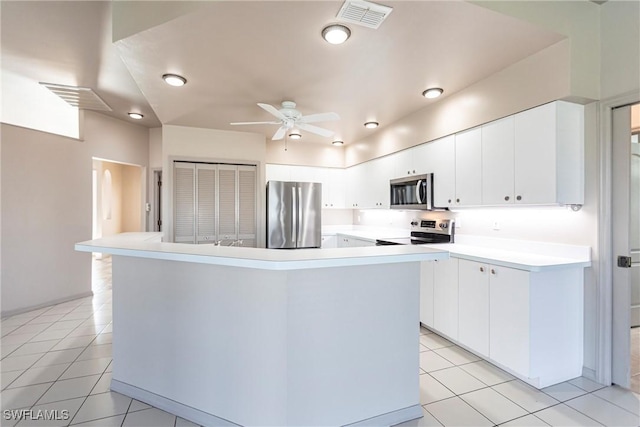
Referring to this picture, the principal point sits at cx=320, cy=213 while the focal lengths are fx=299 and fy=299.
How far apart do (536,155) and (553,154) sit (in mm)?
122

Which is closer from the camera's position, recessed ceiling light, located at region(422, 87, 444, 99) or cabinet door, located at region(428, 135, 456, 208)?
recessed ceiling light, located at region(422, 87, 444, 99)

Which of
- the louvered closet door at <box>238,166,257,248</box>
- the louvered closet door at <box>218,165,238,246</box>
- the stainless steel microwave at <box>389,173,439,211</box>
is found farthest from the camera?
the louvered closet door at <box>238,166,257,248</box>

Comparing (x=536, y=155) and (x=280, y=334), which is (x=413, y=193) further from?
(x=280, y=334)

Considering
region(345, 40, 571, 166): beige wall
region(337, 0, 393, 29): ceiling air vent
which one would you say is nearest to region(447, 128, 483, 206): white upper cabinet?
region(345, 40, 571, 166): beige wall

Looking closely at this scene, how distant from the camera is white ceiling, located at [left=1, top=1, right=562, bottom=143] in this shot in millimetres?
1889

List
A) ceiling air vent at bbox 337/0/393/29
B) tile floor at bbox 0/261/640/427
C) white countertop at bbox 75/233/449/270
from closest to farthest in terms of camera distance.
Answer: white countertop at bbox 75/233/449/270
ceiling air vent at bbox 337/0/393/29
tile floor at bbox 0/261/640/427

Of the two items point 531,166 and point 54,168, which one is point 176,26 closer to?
point 531,166

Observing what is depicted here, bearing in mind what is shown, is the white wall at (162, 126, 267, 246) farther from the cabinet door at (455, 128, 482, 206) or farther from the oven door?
the cabinet door at (455, 128, 482, 206)

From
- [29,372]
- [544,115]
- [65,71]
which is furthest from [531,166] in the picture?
[65,71]

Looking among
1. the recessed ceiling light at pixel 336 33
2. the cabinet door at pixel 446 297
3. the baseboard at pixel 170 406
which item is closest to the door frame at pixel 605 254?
the cabinet door at pixel 446 297

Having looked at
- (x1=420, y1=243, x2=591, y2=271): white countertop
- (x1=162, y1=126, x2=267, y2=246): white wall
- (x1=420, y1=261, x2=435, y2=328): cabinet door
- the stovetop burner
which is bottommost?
(x1=420, y1=261, x2=435, y2=328): cabinet door

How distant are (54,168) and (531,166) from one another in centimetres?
564

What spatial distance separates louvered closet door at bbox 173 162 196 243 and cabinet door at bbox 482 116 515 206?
372cm

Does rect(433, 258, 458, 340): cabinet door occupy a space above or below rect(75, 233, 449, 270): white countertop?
below
